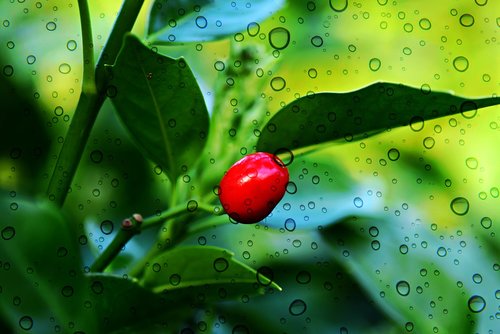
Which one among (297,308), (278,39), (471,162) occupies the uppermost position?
(278,39)

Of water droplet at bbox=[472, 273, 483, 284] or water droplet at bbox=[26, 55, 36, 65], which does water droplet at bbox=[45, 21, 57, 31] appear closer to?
water droplet at bbox=[26, 55, 36, 65]

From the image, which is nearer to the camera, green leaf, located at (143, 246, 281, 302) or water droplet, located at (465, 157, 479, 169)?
green leaf, located at (143, 246, 281, 302)

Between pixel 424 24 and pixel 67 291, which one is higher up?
pixel 424 24

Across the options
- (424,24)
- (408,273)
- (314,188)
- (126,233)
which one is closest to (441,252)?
(408,273)

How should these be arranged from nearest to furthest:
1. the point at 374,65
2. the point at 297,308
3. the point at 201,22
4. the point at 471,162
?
the point at 201,22, the point at 297,308, the point at 374,65, the point at 471,162

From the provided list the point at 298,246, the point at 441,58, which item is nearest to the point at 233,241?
the point at 298,246

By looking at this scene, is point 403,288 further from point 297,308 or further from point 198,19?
point 198,19

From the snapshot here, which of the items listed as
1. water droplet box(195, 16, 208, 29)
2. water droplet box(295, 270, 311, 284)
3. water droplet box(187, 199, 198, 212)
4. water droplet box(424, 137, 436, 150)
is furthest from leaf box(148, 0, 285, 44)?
water droplet box(424, 137, 436, 150)

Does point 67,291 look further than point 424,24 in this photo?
No
